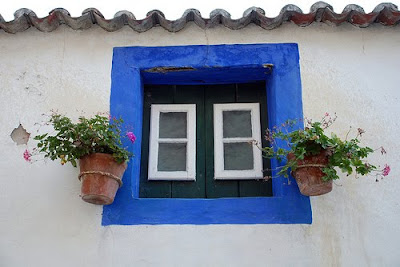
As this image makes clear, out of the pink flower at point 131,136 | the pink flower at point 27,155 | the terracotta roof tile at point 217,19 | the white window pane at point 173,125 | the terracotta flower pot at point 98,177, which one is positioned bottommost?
the terracotta flower pot at point 98,177

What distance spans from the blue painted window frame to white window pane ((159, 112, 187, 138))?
0.67ft

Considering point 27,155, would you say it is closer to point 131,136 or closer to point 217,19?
point 131,136

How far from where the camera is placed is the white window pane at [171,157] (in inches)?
180

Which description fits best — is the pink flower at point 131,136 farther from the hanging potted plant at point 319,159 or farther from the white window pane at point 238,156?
the hanging potted plant at point 319,159

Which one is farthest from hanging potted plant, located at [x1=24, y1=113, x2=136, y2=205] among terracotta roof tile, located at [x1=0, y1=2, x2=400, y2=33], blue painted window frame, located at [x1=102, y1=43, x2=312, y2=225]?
terracotta roof tile, located at [x1=0, y1=2, x2=400, y2=33]

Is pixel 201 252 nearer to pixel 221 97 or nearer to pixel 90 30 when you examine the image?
pixel 221 97

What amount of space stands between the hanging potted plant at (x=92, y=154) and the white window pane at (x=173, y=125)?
682 millimetres

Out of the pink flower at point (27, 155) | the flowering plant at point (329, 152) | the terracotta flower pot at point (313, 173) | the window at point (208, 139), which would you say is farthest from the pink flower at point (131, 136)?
the terracotta flower pot at point (313, 173)

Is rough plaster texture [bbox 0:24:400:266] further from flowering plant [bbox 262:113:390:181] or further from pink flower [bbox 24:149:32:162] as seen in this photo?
flowering plant [bbox 262:113:390:181]

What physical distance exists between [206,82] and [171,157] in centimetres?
75

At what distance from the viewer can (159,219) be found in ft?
13.5

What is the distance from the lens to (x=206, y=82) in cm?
493

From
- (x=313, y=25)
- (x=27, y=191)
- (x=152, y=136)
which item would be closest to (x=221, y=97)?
(x=152, y=136)

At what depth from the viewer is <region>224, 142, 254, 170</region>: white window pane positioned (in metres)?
4.56
